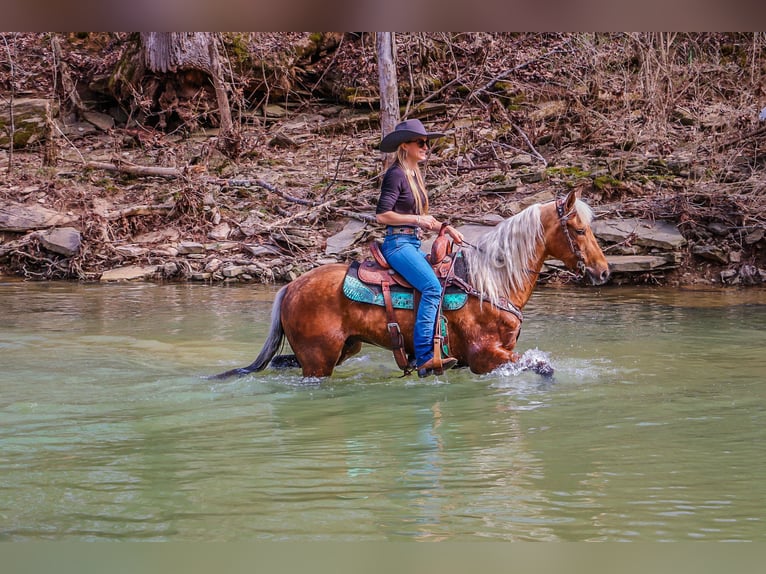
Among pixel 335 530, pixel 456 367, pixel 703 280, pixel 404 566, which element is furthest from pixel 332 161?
pixel 404 566

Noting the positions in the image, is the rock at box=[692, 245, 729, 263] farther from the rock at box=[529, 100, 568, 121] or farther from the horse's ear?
the horse's ear

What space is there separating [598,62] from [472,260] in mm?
11696

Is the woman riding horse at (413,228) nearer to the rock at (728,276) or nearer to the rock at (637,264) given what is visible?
the rock at (637,264)

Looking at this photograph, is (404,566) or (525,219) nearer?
(404,566)

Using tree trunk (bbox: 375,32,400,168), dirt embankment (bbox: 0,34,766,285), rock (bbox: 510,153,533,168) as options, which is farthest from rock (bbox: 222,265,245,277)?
rock (bbox: 510,153,533,168)

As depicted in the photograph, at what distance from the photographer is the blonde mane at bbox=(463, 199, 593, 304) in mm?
7078

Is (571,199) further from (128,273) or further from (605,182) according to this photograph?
(128,273)

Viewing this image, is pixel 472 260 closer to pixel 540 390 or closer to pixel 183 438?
pixel 540 390

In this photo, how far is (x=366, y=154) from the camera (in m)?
18.4

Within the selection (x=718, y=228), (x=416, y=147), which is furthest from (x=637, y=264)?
(x=416, y=147)

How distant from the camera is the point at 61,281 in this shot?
14.9m

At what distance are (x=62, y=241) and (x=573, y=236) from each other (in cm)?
1106

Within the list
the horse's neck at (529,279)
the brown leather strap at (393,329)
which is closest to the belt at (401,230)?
the brown leather strap at (393,329)

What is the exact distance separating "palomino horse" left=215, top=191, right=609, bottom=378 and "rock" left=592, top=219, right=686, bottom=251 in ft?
23.7
